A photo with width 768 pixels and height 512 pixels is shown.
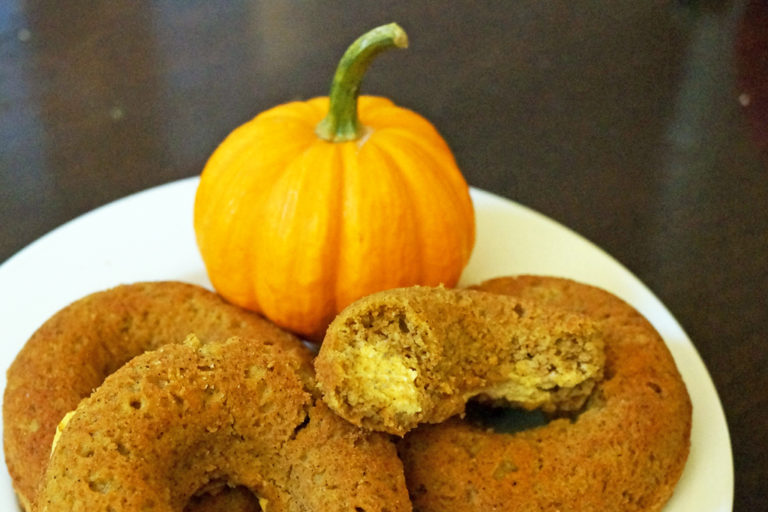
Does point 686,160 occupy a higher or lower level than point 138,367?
lower

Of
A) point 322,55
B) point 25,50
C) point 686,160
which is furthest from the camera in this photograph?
point 322,55

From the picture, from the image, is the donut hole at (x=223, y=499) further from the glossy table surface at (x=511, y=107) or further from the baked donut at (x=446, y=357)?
the glossy table surface at (x=511, y=107)

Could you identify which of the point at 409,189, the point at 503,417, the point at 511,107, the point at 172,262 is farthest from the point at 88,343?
the point at 511,107

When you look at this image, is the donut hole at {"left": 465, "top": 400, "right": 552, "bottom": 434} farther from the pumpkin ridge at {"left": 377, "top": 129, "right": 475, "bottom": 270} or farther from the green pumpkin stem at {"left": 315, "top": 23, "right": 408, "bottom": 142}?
the green pumpkin stem at {"left": 315, "top": 23, "right": 408, "bottom": 142}

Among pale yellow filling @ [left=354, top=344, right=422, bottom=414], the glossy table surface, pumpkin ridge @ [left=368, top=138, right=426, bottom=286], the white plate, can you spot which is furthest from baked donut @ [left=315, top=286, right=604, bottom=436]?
the glossy table surface

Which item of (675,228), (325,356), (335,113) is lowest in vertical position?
(675,228)

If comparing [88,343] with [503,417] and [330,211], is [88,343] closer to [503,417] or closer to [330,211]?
[330,211]

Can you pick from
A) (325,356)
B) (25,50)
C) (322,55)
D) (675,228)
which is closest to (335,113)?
(325,356)

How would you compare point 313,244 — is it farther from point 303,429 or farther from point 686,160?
point 686,160
